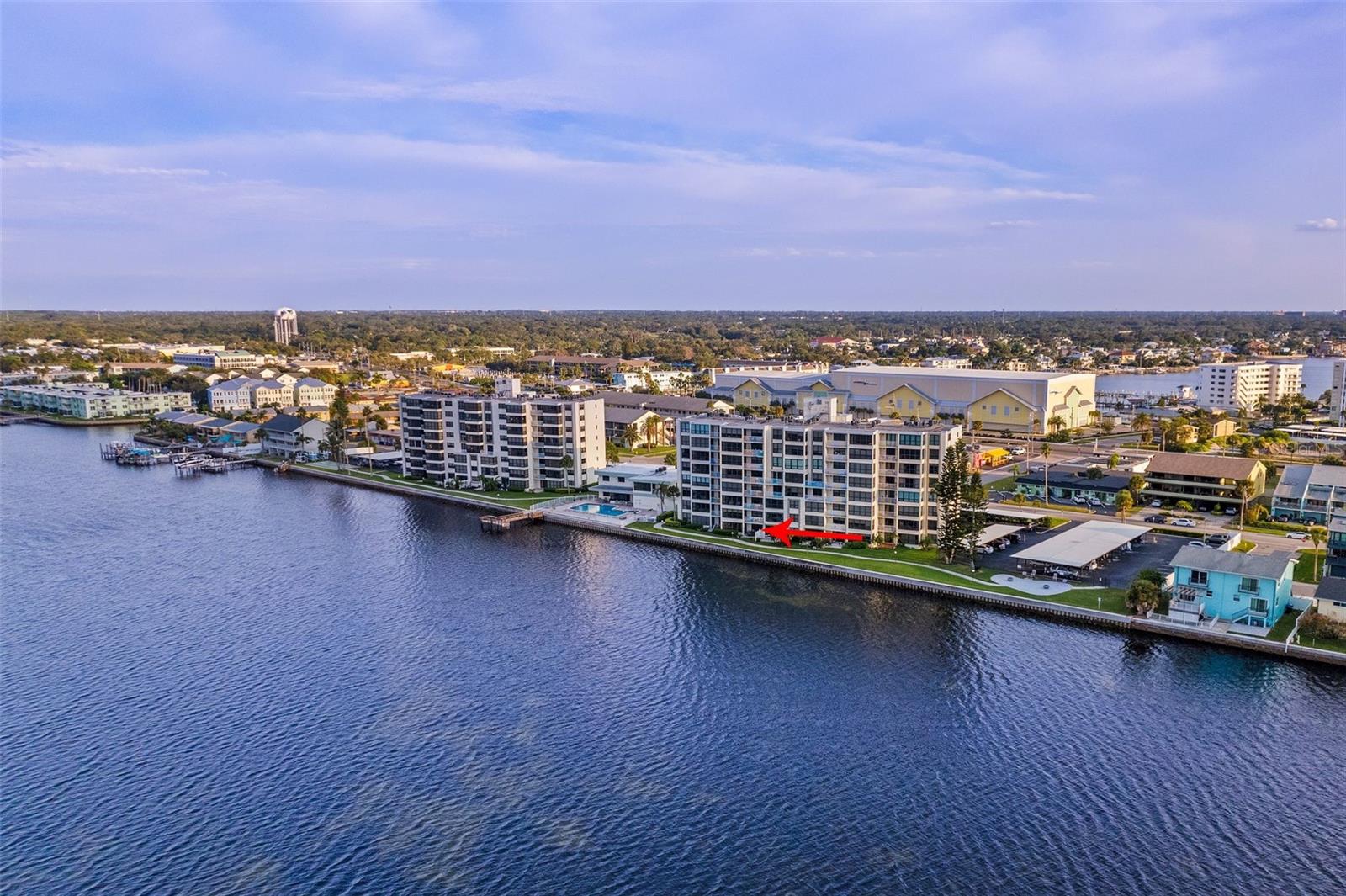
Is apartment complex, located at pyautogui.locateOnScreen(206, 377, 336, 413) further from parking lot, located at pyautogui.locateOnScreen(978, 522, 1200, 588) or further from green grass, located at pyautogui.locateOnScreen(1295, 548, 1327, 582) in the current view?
green grass, located at pyautogui.locateOnScreen(1295, 548, 1327, 582)

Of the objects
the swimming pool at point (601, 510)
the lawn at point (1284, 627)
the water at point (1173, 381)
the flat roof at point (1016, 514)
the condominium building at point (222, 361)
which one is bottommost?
the lawn at point (1284, 627)

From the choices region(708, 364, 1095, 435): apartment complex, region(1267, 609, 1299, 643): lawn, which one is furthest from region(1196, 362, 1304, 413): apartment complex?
region(1267, 609, 1299, 643): lawn

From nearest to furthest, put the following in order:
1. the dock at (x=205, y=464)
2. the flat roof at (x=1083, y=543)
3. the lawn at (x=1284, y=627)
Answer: the lawn at (x=1284, y=627), the flat roof at (x=1083, y=543), the dock at (x=205, y=464)

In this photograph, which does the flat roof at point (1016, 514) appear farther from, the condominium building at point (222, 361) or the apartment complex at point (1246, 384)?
the condominium building at point (222, 361)

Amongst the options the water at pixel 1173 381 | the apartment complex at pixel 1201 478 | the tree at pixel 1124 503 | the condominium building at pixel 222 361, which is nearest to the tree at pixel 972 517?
the tree at pixel 1124 503

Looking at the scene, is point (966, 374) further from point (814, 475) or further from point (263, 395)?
point (263, 395)

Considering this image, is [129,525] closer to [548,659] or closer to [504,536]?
[504,536]
